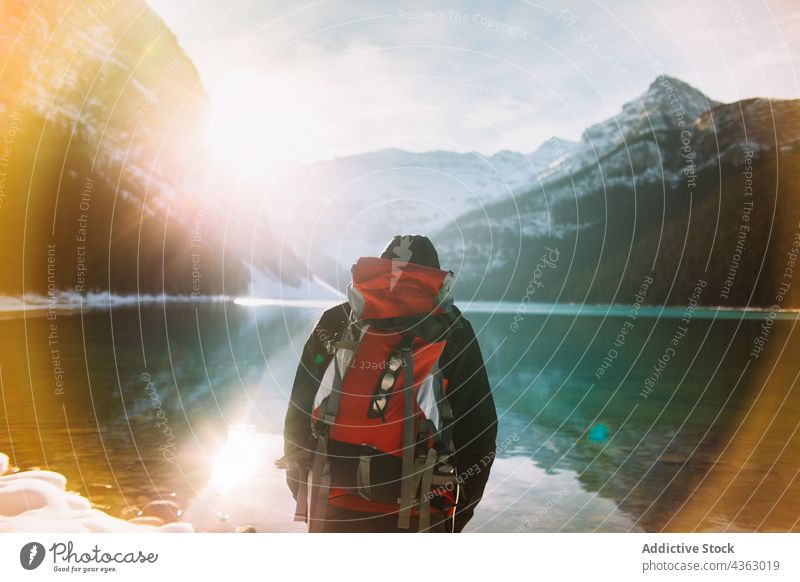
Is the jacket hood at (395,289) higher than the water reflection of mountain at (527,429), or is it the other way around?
the jacket hood at (395,289)

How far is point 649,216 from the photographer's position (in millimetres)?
145125

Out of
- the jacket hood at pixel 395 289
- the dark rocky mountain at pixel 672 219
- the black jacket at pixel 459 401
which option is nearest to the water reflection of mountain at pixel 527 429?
the black jacket at pixel 459 401

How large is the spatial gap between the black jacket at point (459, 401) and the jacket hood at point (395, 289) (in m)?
0.17

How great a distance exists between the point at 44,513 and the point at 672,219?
139 m

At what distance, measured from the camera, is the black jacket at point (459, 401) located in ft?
9.68

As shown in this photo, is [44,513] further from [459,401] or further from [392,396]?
[459,401]

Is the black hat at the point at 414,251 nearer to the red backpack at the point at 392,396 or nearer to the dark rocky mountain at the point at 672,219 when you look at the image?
the red backpack at the point at 392,396

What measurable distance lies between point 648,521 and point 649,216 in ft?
478

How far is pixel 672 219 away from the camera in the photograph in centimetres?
13100

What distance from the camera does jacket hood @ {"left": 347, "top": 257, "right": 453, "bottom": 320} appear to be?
2.94 metres

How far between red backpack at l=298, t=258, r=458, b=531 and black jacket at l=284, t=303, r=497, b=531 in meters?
0.05

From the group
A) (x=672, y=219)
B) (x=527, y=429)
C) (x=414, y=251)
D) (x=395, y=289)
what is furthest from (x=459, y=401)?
(x=672, y=219)

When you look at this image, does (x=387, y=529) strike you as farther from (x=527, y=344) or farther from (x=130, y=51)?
(x=130, y=51)

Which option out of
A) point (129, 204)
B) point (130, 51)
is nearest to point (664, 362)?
point (129, 204)
